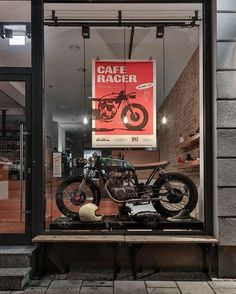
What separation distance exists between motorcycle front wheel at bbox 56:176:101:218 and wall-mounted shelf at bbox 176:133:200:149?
1474mm

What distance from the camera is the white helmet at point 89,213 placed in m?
4.03

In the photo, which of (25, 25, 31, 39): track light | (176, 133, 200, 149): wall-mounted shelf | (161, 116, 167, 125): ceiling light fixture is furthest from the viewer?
(161, 116, 167, 125): ceiling light fixture

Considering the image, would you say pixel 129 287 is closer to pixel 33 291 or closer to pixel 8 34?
pixel 33 291

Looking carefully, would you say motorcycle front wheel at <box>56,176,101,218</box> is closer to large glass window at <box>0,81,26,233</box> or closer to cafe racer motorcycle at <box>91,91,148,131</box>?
large glass window at <box>0,81,26,233</box>

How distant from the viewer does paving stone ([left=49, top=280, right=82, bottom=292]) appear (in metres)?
3.41

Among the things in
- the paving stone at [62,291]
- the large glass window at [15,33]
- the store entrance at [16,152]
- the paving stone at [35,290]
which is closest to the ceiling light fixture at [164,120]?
the store entrance at [16,152]

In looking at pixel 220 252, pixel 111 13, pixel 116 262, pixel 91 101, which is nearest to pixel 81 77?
pixel 91 101

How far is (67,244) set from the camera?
3.78 meters

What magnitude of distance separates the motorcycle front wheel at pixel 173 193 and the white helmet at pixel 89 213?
773 mm

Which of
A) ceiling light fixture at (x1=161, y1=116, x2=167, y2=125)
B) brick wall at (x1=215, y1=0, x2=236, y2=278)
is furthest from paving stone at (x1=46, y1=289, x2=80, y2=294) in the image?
ceiling light fixture at (x1=161, y1=116, x2=167, y2=125)

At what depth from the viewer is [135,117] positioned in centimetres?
426

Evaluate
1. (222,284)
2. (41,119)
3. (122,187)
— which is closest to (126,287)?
(222,284)

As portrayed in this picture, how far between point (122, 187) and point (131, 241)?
33.9 inches

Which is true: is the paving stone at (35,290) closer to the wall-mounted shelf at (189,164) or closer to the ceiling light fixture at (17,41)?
the wall-mounted shelf at (189,164)
